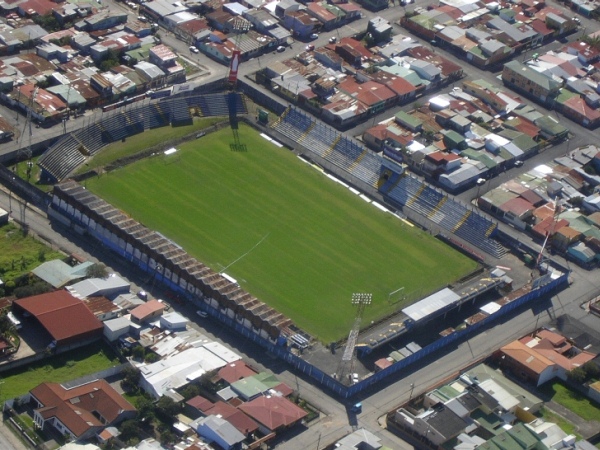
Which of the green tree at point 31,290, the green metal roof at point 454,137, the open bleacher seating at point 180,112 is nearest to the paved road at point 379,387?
the green tree at point 31,290

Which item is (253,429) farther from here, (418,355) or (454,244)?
(454,244)

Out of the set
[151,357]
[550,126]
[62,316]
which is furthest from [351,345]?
[550,126]

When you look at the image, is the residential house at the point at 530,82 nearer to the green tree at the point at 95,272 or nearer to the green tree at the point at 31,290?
the green tree at the point at 95,272

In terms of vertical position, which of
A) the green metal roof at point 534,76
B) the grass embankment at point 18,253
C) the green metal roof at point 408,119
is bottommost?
the grass embankment at point 18,253

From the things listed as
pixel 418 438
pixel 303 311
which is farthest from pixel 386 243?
pixel 418 438

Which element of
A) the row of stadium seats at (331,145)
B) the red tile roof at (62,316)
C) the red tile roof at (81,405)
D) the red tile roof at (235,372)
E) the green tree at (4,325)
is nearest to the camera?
the red tile roof at (81,405)

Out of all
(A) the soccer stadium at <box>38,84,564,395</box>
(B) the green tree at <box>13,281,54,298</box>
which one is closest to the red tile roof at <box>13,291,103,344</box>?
(B) the green tree at <box>13,281,54,298</box>
